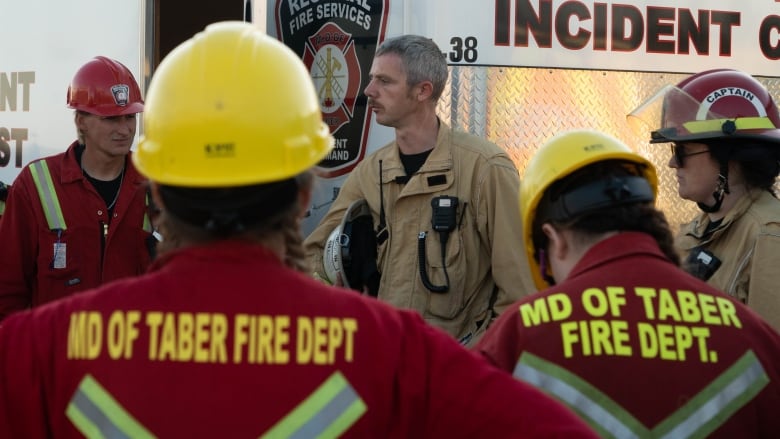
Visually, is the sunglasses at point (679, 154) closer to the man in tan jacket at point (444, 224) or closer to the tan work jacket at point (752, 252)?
the tan work jacket at point (752, 252)

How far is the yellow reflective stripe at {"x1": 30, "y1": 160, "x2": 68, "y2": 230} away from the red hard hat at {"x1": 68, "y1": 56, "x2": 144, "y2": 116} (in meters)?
0.35

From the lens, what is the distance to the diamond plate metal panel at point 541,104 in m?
4.63

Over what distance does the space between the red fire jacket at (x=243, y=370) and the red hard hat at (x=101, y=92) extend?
2966 millimetres

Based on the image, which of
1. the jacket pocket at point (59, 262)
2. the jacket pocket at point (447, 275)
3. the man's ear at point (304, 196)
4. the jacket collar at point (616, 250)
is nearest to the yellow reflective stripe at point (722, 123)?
the jacket pocket at point (447, 275)

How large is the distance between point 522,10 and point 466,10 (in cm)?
25

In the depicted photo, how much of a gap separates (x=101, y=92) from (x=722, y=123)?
2.52 metres

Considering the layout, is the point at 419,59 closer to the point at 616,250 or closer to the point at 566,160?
the point at 566,160

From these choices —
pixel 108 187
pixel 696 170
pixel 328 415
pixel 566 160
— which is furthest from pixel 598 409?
pixel 108 187

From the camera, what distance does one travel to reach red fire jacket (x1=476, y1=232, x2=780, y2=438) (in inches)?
75.6

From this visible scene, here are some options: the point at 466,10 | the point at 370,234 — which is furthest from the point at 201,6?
the point at 370,234

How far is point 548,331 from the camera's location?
1948 mm

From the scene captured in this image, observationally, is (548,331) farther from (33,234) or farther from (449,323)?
(33,234)

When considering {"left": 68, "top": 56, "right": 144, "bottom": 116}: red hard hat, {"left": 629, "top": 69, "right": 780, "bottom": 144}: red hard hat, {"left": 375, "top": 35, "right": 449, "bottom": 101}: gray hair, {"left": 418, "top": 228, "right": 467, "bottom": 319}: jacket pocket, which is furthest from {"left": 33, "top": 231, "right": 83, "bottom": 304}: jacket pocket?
{"left": 629, "top": 69, "right": 780, "bottom": 144}: red hard hat

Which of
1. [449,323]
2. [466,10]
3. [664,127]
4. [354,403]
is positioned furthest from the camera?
[466,10]
